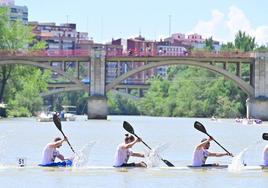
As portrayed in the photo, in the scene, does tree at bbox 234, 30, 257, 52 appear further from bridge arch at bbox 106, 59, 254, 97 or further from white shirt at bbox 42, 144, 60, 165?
white shirt at bbox 42, 144, 60, 165

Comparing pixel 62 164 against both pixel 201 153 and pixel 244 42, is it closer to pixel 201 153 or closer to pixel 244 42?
pixel 201 153

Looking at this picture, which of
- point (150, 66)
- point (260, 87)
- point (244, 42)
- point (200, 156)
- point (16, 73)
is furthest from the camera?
point (244, 42)

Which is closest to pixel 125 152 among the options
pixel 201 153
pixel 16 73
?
pixel 201 153

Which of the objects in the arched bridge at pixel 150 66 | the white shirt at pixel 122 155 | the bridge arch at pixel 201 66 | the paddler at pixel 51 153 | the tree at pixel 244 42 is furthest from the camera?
the tree at pixel 244 42

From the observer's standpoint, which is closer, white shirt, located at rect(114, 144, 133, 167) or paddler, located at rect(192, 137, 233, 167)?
white shirt, located at rect(114, 144, 133, 167)

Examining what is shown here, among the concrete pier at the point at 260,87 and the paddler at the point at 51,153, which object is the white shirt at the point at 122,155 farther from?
the concrete pier at the point at 260,87

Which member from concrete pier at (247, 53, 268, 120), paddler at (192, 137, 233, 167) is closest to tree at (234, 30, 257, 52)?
concrete pier at (247, 53, 268, 120)

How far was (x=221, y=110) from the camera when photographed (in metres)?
143

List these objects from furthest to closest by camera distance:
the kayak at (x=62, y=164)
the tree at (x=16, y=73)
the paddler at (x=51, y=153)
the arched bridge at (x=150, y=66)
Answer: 1. the tree at (x=16, y=73)
2. the arched bridge at (x=150, y=66)
3. the kayak at (x=62, y=164)
4. the paddler at (x=51, y=153)

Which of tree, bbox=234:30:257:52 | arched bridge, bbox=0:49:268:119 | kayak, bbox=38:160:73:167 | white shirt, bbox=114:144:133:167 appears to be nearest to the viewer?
white shirt, bbox=114:144:133:167

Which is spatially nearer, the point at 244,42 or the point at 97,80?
the point at 97,80

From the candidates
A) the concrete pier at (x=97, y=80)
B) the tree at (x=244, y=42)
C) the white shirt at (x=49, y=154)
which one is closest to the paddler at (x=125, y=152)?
the white shirt at (x=49, y=154)

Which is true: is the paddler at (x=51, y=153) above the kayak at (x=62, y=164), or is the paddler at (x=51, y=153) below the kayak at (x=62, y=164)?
above

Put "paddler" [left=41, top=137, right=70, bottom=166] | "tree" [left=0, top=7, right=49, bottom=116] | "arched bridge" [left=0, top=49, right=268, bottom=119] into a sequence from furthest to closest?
"tree" [left=0, top=7, right=49, bottom=116] < "arched bridge" [left=0, top=49, right=268, bottom=119] < "paddler" [left=41, top=137, right=70, bottom=166]
